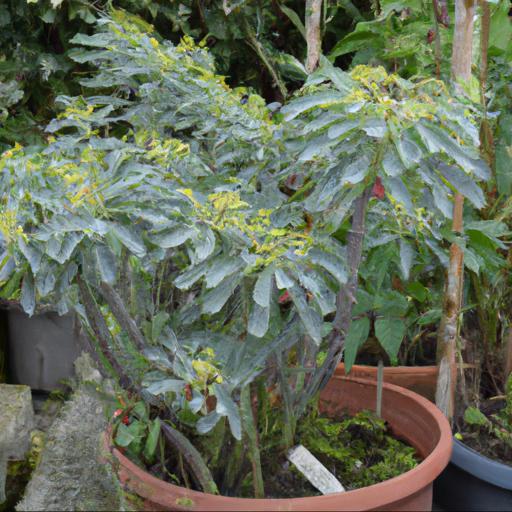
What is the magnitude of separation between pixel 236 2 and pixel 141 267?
121 cm

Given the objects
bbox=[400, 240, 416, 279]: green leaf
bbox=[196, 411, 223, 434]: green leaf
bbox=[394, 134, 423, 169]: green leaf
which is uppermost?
bbox=[394, 134, 423, 169]: green leaf

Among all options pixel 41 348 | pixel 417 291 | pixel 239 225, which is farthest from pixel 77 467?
pixel 41 348

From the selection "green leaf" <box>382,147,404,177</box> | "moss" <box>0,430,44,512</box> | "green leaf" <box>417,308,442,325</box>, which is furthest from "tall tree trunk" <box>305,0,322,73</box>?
"moss" <box>0,430,44,512</box>

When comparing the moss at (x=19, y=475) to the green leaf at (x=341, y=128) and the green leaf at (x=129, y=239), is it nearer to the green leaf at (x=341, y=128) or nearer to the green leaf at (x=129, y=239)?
the green leaf at (x=129, y=239)

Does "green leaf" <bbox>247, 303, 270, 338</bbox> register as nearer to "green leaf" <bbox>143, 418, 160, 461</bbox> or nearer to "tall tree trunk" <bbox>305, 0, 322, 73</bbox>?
"green leaf" <bbox>143, 418, 160, 461</bbox>

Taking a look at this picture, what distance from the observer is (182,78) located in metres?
1.05

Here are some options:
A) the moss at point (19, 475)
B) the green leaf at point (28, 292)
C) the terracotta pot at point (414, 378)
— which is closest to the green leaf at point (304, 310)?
the green leaf at point (28, 292)

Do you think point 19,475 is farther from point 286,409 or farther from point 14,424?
point 286,409

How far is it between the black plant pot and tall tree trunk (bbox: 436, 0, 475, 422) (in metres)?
0.10

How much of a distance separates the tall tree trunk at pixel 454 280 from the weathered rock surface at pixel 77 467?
0.69m

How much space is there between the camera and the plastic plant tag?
1.01 meters

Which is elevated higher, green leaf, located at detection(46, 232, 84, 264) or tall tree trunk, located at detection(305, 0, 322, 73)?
tall tree trunk, located at detection(305, 0, 322, 73)

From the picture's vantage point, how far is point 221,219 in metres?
0.79

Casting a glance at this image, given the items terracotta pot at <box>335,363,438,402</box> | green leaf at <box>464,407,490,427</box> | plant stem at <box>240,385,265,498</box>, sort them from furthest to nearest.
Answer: terracotta pot at <box>335,363,438,402</box>
green leaf at <box>464,407,490,427</box>
plant stem at <box>240,385,265,498</box>
